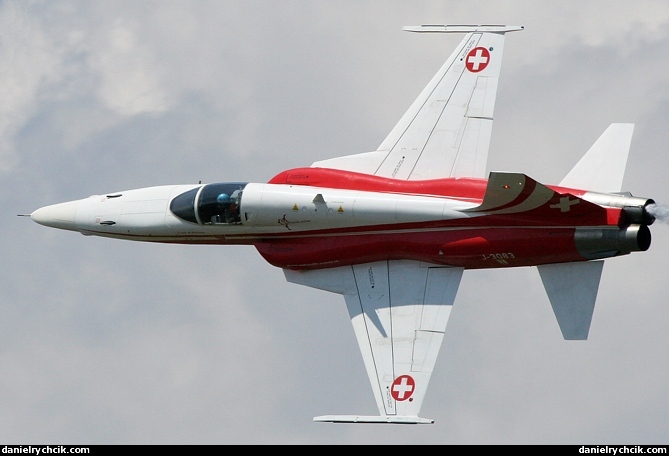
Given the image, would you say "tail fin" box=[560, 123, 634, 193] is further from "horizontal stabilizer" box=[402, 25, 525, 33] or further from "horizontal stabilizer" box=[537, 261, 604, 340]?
"horizontal stabilizer" box=[402, 25, 525, 33]

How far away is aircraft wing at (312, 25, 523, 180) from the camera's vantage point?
3847cm

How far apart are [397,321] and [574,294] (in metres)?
4.10

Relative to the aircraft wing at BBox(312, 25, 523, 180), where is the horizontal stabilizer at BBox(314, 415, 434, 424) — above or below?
below

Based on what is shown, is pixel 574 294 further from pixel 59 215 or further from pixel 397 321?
pixel 59 215

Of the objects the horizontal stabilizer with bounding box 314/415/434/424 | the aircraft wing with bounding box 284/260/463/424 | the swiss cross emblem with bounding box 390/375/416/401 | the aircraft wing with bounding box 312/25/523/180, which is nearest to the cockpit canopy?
the aircraft wing with bounding box 312/25/523/180

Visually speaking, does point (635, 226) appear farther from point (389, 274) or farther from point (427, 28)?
point (427, 28)

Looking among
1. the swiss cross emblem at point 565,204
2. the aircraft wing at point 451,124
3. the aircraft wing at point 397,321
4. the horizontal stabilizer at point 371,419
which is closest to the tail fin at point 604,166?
the swiss cross emblem at point 565,204

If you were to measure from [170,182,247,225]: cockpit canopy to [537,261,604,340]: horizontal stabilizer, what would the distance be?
25.2 feet

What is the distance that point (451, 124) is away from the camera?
39.0m

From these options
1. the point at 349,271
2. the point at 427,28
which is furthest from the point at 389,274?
the point at 427,28

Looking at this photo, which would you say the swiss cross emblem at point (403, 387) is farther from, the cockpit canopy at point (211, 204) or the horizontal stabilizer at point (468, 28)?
the horizontal stabilizer at point (468, 28)

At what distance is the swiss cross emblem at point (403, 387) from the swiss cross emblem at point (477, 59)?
26.5 ft

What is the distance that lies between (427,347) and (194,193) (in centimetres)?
697

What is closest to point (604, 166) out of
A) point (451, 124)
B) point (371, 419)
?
point (451, 124)
